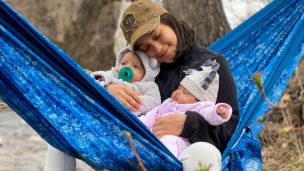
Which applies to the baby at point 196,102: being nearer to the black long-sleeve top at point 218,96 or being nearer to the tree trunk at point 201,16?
the black long-sleeve top at point 218,96

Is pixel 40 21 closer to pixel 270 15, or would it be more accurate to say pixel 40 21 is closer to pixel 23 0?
pixel 23 0

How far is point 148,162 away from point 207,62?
0.51 meters

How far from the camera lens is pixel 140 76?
2.73 m

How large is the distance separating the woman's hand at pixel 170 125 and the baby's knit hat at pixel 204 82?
0.39 feet

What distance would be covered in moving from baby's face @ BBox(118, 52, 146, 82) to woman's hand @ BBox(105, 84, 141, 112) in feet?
0.23

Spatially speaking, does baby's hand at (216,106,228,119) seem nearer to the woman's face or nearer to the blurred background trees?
the woman's face

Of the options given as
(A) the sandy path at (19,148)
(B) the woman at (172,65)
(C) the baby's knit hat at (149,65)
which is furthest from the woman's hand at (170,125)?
(A) the sandy path at (19,148)

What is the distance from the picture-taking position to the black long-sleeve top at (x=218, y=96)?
248cm

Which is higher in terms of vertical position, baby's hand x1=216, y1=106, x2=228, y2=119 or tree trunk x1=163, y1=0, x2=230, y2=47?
tree trunk x1=163, y1=0, x2=230, y2=47

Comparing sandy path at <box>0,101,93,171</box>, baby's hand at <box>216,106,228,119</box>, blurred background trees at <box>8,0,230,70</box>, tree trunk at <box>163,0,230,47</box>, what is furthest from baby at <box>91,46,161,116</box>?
blurred background trees at <box>8,0,230,70</box>

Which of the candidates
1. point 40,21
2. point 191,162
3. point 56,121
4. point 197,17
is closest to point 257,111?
point 191,162

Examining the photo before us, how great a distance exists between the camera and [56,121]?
227 centimetres

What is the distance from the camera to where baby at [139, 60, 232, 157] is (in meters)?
2.46

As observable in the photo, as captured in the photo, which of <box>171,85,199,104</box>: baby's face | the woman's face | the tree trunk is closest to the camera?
<box>171,85,199,104</box>: baby's face
